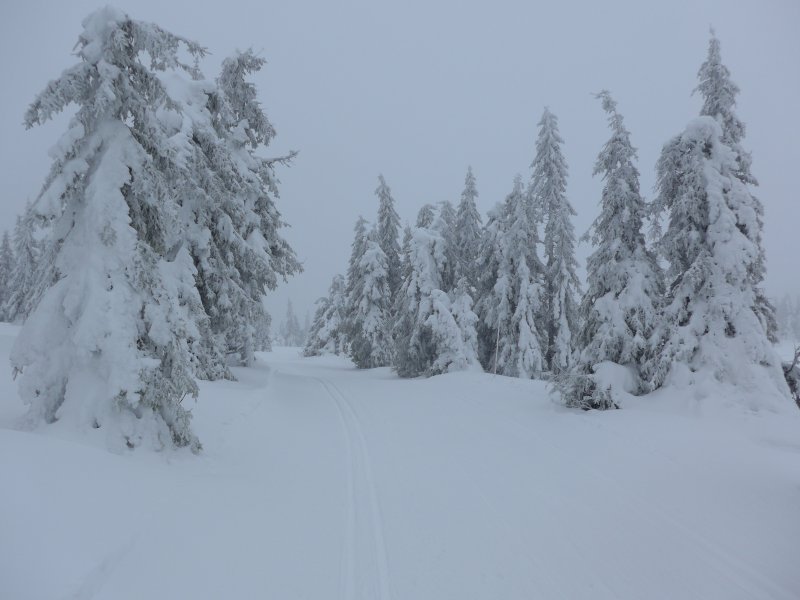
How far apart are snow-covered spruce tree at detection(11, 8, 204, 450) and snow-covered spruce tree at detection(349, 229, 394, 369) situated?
2658 centimetres

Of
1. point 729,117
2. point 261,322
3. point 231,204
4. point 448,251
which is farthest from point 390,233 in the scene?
point 729,117

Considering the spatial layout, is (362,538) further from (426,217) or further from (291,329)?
(291,329)

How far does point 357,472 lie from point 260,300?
13.2 m

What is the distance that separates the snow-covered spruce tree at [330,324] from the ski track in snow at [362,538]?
124ft

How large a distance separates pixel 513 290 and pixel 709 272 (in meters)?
15.1

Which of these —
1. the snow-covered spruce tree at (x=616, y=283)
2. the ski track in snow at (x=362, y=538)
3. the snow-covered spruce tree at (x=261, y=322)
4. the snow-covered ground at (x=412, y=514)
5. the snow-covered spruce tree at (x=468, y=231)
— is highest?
the snow-covered spruce tree at (x=468, y=231)

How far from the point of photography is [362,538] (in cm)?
610

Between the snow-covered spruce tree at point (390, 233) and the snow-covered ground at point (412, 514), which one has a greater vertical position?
the snow-covered spruce tree at point (390, 233)

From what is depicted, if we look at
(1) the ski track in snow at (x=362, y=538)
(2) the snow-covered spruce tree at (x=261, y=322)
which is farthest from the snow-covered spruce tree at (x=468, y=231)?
(1) the ski track in snow at (x=362, y=538)

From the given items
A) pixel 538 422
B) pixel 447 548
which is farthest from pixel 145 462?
pixel 538 422

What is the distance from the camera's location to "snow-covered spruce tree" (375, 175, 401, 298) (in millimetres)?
37256

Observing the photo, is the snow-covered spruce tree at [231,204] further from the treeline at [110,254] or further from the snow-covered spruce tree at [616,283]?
the snow-covered spruce tree at [616,283]

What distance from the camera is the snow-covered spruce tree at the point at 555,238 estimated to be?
84.5 feet

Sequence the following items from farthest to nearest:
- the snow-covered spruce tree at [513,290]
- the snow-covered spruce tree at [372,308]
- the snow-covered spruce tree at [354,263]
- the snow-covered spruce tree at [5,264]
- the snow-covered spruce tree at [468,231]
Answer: the snow-covered spruce tree at [5,264]
the snow-covered spruce tree at [354,263]
the snow-covered spruce tree at [372,308]
the snow-covered spruce tree at [468,231]
the snow-covered spruce tree at [513,290]
